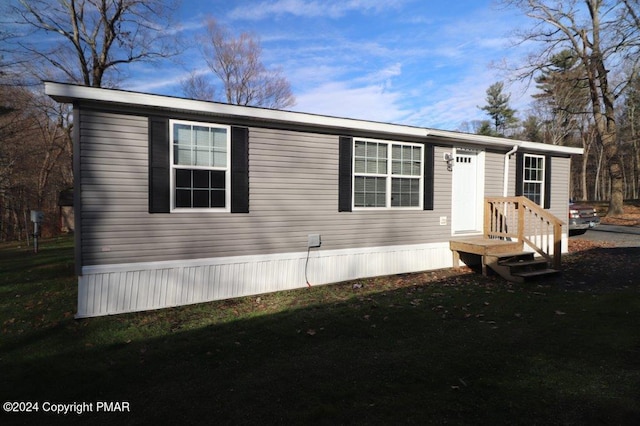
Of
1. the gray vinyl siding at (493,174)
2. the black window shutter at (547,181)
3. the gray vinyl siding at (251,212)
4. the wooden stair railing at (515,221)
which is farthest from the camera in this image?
the black window shutter at (547,181)

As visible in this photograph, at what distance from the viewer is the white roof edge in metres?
4.89

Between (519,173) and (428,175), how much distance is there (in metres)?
2.98

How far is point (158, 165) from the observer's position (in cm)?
544

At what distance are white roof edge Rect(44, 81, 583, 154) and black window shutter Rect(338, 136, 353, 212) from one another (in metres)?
0.34

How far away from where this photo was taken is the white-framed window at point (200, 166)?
18.5 feet

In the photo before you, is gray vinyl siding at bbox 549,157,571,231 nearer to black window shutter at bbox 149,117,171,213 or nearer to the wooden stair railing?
the wooden stair railing

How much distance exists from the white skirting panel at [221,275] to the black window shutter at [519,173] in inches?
127

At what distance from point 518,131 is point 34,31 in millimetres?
39038

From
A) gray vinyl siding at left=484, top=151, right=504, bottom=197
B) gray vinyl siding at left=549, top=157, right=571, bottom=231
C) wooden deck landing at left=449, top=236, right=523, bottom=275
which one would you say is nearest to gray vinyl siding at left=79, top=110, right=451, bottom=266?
wooden deck landing at left=449, top=236, right=523, bottom=275

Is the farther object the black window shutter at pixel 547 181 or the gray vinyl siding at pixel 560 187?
the gray vinyl siding at pixel 560 187

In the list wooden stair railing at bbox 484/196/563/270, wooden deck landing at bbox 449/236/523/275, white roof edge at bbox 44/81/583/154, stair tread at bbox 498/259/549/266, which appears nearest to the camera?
white roof edge at bbox 44/81/583/154

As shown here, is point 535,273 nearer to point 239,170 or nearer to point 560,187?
point 560,187

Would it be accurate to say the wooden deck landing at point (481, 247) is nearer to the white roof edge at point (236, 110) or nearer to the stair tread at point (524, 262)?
the stair tread at point (524, 262)

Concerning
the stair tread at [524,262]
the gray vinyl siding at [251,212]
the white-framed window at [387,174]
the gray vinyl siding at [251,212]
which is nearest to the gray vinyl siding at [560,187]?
the gray vinyl siding at [251,212]
